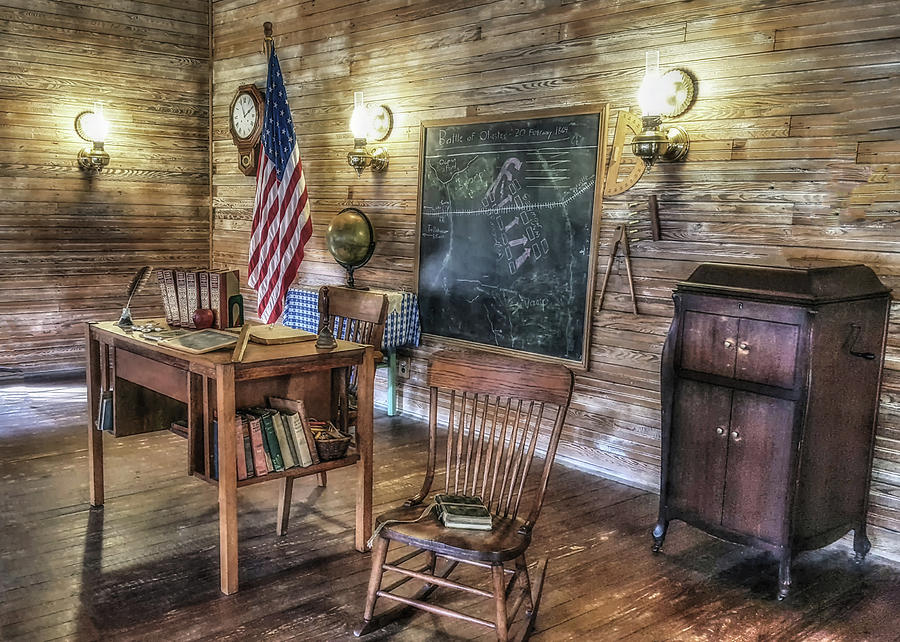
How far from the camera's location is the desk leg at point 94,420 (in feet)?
11.6

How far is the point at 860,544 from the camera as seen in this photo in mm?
3357

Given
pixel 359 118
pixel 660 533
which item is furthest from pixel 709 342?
pixel 359 118

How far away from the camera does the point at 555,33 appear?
14.6 ft

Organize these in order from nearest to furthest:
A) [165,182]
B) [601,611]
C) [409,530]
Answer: [409,530] < [601,611] < [165,182]

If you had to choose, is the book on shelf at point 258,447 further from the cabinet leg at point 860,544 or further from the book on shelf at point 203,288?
the cabinet leg at point 860,544

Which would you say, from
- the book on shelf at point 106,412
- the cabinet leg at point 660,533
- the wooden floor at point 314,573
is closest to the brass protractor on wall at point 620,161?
the wooden floor at point 314,573

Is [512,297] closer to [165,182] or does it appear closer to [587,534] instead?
[587,534]

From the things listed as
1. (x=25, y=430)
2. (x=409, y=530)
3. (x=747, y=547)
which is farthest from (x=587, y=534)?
(x=25, y=430)

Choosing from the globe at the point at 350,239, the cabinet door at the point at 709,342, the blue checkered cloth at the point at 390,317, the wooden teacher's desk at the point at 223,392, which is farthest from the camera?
the globe at the point at 350,239

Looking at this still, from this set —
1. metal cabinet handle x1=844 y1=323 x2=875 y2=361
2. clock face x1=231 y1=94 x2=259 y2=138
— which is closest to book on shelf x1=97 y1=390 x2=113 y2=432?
metal cabinet handle x1=844 y1=323 x2=875 y2=361

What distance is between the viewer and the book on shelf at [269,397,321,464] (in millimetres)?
2963

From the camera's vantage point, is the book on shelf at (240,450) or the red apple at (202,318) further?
the red apple at (202,318)

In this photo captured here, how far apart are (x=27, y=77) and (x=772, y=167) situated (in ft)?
18.2

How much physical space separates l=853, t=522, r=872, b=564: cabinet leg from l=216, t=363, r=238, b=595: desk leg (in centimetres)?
254
